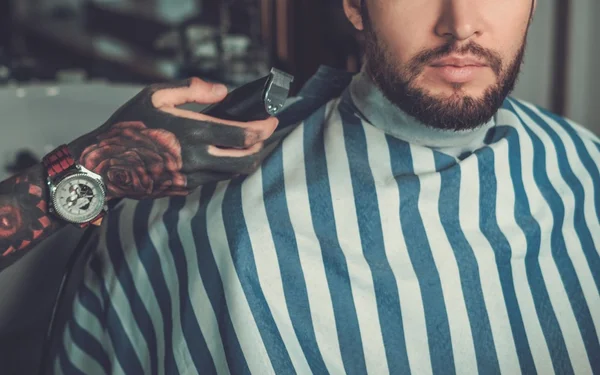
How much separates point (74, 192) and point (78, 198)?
0.04 feet

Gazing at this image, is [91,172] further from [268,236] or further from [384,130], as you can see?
[384,130]

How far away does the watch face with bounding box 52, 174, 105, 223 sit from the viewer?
1.06m

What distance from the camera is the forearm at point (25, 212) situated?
3.54 ft

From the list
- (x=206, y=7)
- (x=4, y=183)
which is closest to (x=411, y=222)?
(x=4, y=183)

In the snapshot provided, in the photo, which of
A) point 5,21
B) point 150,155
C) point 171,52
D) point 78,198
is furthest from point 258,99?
point 5,21

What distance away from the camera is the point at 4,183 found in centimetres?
111

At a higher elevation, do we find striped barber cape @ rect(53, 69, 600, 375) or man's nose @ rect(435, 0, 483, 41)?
man's nose @ rect(435, 0, 483, 41)

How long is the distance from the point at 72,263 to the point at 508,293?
0.83 meters

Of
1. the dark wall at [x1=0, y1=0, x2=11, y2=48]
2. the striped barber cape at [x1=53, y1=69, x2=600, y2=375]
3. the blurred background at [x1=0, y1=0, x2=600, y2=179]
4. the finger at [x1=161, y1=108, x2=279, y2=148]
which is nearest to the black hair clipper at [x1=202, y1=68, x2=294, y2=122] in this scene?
the finger at [x1=161, y1=108, x2=279, y2=148]

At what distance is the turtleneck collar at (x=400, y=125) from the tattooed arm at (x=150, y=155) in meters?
0.31

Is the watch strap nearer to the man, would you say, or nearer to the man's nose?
the man

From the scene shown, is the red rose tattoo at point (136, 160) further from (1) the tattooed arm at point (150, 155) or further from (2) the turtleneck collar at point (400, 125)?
(2) the turtleneck collar at point (400, 125)

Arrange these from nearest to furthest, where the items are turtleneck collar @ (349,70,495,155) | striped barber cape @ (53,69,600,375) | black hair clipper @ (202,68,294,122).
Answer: black hair clipper @ (202,68,294,122)
striped barber cape @ (53,69,600,375)
turtleneck collar @ (349,70,495,155)

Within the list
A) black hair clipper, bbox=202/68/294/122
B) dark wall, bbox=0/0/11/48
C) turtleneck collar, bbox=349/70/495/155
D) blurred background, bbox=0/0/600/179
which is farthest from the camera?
dark wall, bbox=0/0/11/48
